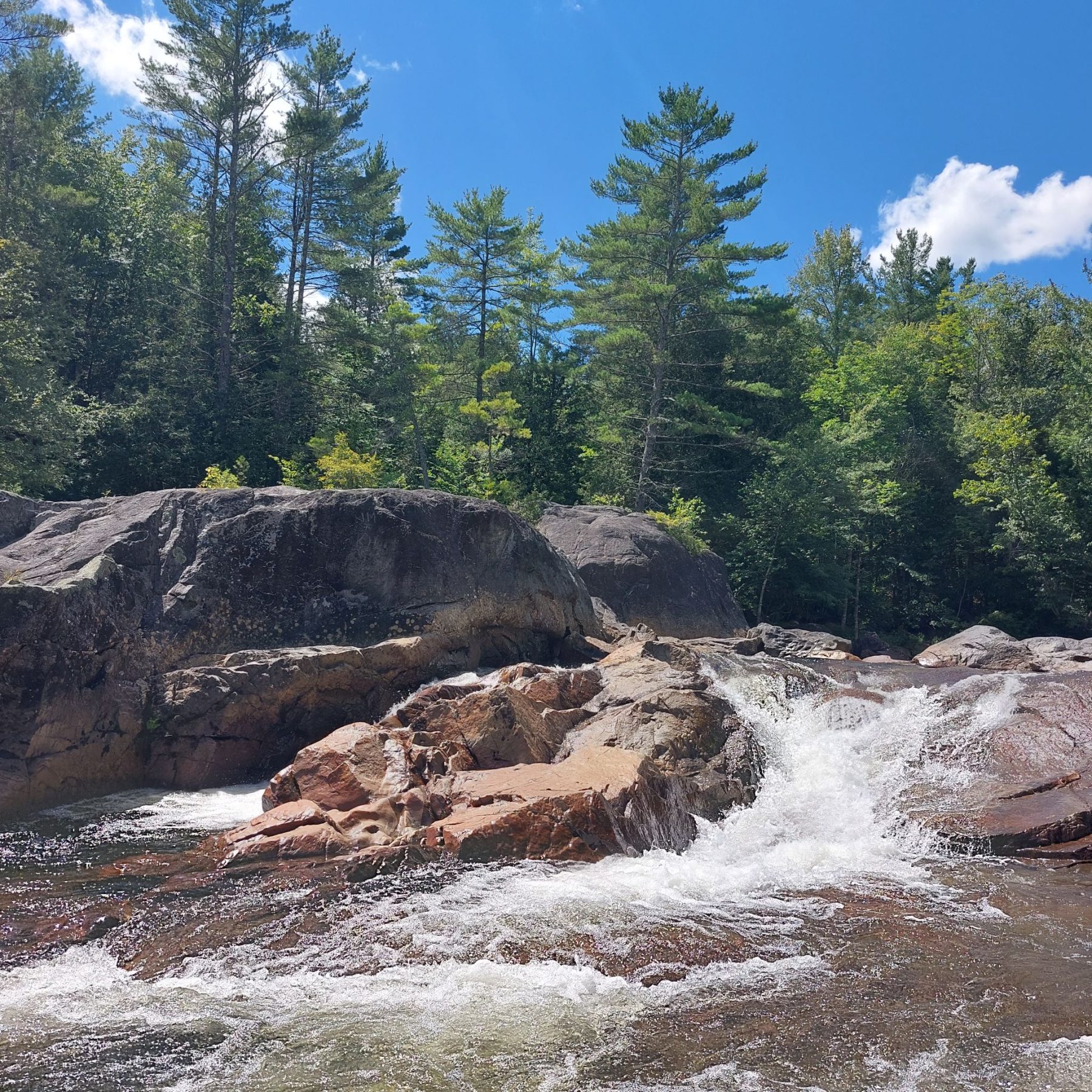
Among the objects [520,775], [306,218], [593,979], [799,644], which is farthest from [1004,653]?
[306,218]

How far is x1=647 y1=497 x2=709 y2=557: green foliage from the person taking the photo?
816 inches

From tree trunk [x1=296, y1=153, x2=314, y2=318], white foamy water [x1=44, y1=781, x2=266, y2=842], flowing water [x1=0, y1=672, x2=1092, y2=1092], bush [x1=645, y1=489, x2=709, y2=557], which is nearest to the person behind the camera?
flowing water [x1=0, y1=672, x2=1092, y2=1092]

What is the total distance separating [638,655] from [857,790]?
11.3ft

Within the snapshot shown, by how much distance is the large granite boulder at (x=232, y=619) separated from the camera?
10.1m

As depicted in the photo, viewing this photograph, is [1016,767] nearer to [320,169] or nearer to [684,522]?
[684,522]

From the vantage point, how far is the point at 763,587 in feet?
80.2

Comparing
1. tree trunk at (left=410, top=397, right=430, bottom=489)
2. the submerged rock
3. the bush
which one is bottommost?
the submerged rock

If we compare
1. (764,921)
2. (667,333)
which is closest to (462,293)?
(667,333)

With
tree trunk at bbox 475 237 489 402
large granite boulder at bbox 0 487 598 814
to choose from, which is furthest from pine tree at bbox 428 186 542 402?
large granite boulder at bbox 0 487 598 814

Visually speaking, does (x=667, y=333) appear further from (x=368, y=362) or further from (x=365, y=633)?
(x=365, y=633)

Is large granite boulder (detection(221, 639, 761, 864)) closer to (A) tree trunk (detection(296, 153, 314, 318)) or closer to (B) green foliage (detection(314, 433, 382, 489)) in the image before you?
(B) green foliage (detection(314, 433, 382, 489))

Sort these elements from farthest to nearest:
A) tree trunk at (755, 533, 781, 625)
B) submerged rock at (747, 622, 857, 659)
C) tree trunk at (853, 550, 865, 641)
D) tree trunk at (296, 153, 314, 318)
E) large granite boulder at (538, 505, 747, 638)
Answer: tree trunk at (296, 153, 314, 318) < tree trunk at (853, 550, 865, 641) < tree trunk at (755, 533, 781, 625) < submerged rock at (747, 622, 857, 659) < large granite boulder at (538, 505, 747, 638)

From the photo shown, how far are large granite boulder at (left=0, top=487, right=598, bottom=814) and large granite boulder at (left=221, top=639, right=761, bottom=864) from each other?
149 cm

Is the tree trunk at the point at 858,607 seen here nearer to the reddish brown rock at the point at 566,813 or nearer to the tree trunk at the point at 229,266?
the reddish brown rock at the point at 566,813
